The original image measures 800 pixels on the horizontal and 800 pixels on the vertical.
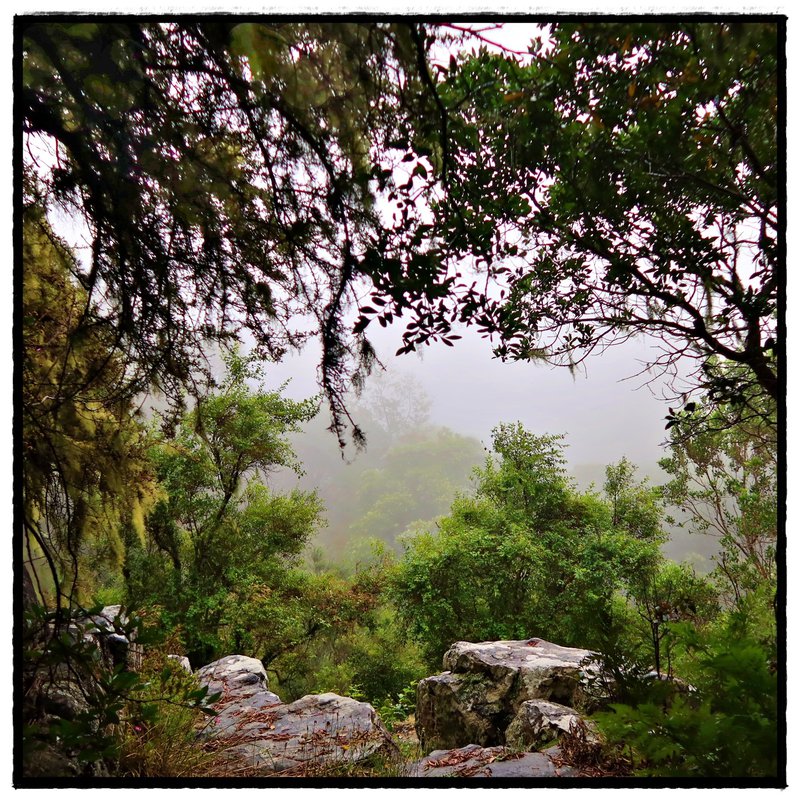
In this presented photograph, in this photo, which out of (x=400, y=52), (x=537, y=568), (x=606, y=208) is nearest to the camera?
(x=400, y=52)

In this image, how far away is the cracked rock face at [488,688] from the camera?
3678 mm

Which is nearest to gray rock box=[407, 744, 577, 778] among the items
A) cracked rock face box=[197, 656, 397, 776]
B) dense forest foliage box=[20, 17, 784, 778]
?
dense forest foliage box=[20, 17, 784, 778]

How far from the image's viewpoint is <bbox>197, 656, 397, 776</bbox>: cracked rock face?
2008 millimetres

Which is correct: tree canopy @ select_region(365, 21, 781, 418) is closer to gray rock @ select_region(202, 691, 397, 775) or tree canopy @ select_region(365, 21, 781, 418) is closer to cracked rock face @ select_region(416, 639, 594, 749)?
gray rock @ select_region(202, 691, 397, 775)

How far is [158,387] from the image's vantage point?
1888 mm

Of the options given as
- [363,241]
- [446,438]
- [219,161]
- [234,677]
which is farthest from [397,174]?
[446,438]

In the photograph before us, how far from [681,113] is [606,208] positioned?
1.30 feet

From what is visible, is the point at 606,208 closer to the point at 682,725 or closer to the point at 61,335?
the point at 682,725

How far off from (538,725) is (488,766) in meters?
1.11

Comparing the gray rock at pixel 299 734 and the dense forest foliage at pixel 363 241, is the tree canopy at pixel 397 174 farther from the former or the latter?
the gray rock at pixel 299 734

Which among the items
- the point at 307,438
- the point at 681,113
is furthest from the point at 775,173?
the point at 307,438

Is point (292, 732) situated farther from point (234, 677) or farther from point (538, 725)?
point (234, 677)

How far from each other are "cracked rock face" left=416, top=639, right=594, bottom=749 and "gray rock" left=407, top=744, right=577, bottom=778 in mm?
1891

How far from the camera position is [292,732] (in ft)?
8.23
